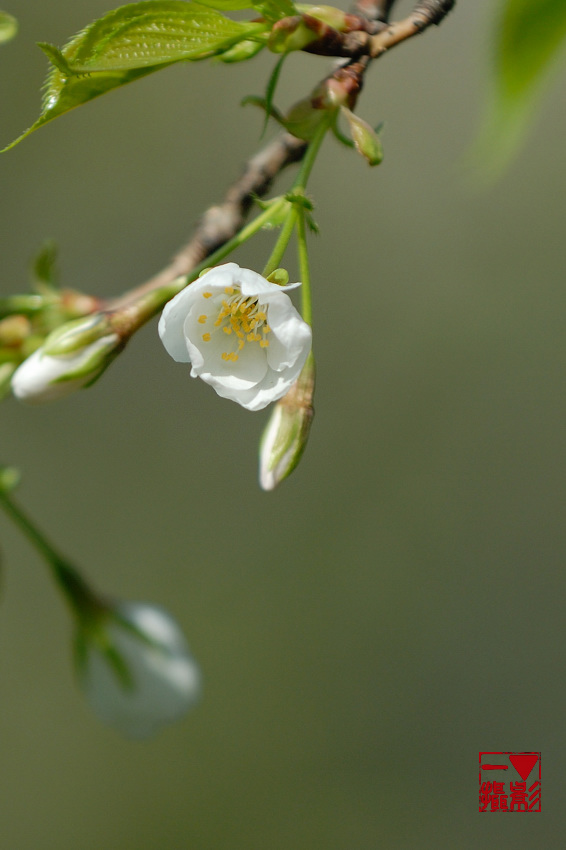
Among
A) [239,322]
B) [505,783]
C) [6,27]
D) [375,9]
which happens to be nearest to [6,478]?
[239,322]


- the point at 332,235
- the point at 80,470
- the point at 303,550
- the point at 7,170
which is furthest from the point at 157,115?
the point at 303,550

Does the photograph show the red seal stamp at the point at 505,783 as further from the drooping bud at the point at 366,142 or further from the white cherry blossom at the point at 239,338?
the drooping bud at the point at 366,142

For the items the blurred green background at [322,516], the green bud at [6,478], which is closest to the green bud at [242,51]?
the green bud at [6,478]

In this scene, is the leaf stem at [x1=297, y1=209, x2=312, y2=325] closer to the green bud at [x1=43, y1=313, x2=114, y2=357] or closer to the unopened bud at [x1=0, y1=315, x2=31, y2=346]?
the green bud at [x1=43, y1=313, x2=114, y2=357]

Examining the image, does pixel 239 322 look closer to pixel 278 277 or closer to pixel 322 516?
pixel 278 277

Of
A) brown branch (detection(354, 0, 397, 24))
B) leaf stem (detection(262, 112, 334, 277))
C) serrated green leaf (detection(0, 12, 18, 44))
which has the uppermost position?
brown branch (detection(354, 0, 397, 24))

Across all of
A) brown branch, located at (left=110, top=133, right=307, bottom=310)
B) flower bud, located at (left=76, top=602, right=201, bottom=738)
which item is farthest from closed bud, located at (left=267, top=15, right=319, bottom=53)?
flower bud, located at (left=76, top=602, right=201, bottom=738)

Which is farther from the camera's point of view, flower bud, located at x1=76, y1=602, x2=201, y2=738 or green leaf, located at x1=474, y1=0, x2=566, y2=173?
flower bud, located at x1=76, y1=602, x2=201, y2=738

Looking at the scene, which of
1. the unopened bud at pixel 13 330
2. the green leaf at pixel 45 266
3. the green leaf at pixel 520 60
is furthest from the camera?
the green leaf at pixel 45 266
